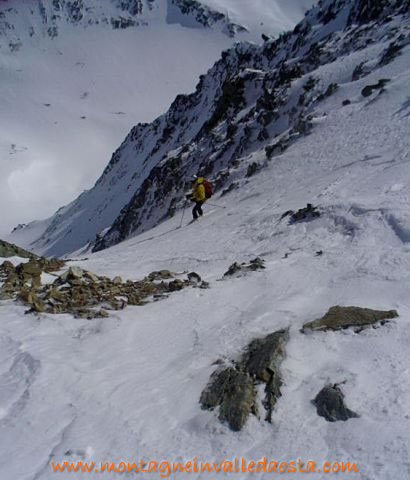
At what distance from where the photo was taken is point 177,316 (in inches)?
323

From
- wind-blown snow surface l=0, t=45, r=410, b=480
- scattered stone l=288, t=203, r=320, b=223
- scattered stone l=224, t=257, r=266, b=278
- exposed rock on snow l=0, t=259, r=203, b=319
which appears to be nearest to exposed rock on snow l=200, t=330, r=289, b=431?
wind-blown snow surface l=0, t=45, r=410, b=480

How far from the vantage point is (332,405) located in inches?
204

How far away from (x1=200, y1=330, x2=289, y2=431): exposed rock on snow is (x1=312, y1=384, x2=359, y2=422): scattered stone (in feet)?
1.73

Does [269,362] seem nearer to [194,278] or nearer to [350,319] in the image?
[350,319]

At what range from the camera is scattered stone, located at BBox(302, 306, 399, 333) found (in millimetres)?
6570

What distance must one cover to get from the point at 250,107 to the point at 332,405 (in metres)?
37.4

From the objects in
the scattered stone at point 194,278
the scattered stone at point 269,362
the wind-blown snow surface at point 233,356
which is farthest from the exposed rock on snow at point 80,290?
the scattered stone at point 269,362

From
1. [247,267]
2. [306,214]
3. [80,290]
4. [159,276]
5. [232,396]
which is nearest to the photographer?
[232,396]

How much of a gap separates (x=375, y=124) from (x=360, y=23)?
2323cm

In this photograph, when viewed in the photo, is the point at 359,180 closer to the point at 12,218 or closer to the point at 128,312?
the point at 128,312

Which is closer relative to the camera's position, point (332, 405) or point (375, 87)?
point (332, 405)

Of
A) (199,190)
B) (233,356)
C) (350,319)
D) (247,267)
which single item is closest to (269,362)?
(233,356)

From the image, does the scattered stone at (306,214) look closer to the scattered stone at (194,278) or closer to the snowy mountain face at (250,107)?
the scattered stone at (194,278)

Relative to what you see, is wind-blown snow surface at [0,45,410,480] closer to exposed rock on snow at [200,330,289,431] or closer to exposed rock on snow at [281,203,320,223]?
exposed rock on snow at [200,330,289,431]
